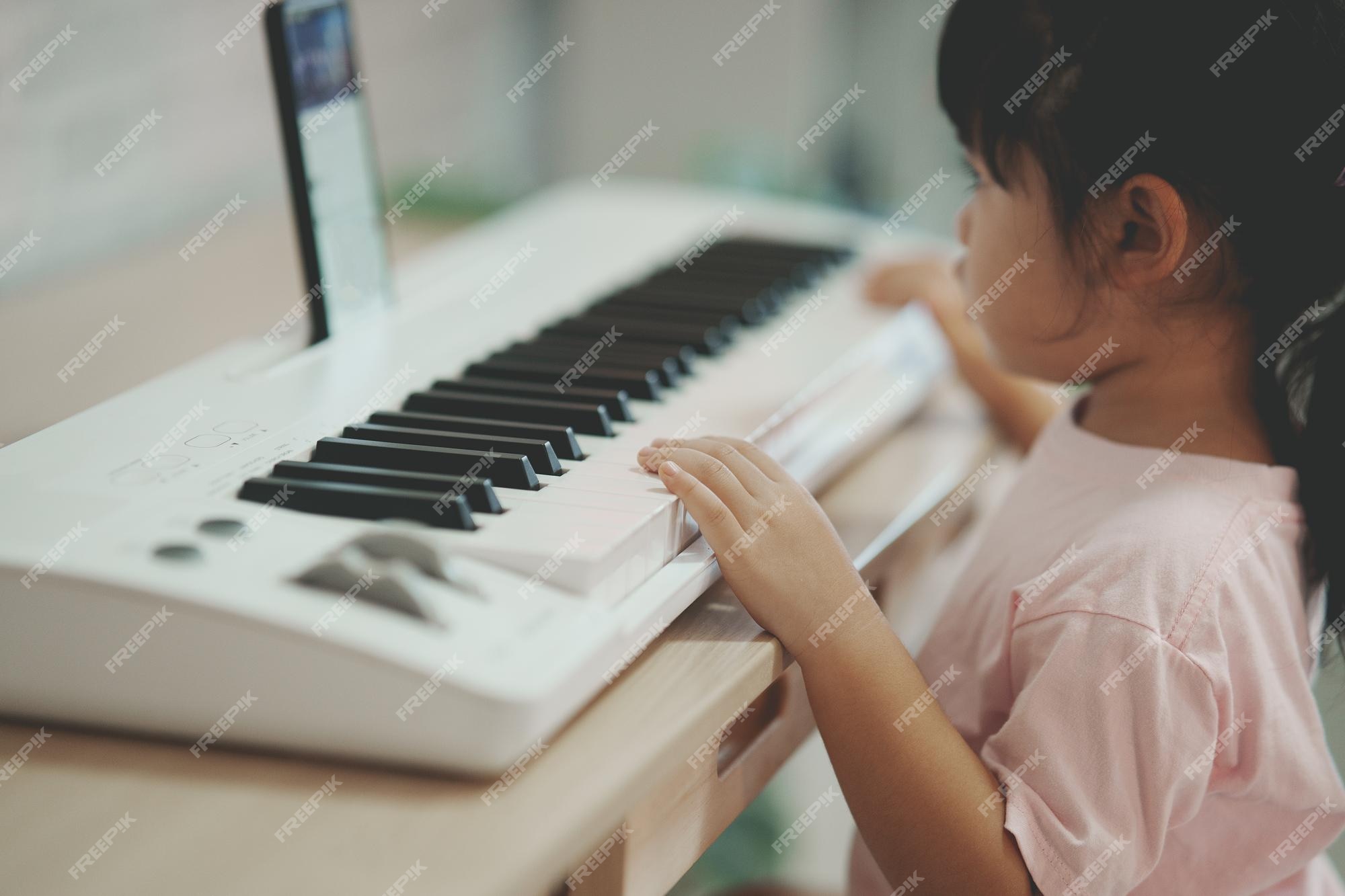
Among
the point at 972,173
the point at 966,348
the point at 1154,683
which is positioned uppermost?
the point at 972,173

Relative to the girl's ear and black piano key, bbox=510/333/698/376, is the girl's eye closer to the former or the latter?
the girl's ear

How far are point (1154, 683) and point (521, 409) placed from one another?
43cm

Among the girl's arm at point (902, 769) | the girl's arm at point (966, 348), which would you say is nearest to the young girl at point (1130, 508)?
the girl's arm at point (902, 769)

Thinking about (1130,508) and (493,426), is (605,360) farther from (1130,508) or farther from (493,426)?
(1130,508)

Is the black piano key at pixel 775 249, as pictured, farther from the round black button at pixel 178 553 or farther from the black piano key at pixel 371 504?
the round black button at pixel 178 553

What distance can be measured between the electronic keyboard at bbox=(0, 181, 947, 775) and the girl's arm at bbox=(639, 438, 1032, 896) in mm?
30

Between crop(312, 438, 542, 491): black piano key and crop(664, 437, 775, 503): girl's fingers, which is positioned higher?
crop(312, 438, 542, 491): black piano key

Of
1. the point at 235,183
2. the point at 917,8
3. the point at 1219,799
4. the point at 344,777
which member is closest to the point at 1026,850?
the point at 1219,799

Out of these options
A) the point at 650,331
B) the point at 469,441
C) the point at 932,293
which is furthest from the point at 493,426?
the point at 932,293

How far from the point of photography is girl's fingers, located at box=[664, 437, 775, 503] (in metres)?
0.67

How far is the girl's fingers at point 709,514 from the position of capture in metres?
0.65

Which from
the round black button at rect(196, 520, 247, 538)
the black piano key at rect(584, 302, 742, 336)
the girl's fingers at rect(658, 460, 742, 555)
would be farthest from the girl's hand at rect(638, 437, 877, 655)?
the black piano key at rect(584, 302, 742, 336)

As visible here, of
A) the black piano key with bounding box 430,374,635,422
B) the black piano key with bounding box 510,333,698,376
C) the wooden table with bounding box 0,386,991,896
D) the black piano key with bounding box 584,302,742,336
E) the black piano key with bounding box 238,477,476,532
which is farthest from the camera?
the black piano key with bounding box 584,302,742,336

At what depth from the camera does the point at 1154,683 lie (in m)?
0.62
